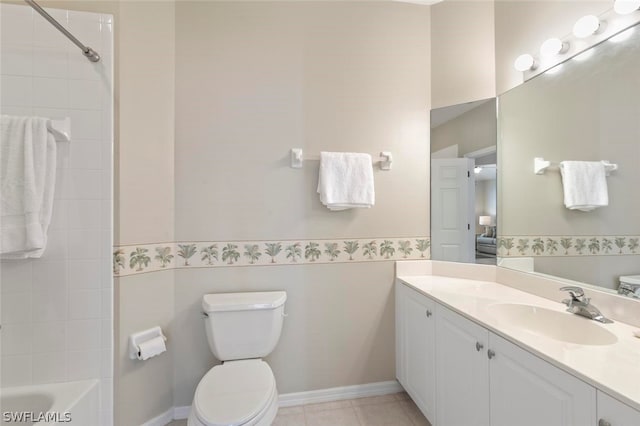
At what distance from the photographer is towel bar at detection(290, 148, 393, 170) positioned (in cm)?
168

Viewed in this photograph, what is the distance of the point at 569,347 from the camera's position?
86cm

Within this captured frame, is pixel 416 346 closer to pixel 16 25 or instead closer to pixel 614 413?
pixel 614 413

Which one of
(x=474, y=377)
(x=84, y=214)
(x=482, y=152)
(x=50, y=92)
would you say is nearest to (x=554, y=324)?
(x=474, y=377)

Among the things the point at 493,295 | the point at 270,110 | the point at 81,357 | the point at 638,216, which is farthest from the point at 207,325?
the point at 638,216

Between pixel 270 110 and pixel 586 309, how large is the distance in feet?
6.03

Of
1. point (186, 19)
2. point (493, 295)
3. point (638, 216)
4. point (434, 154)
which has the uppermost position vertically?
point (186, 19)

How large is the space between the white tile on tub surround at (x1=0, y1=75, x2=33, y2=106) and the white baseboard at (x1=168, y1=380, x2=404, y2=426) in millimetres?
1828

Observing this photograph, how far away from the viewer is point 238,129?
166 cm

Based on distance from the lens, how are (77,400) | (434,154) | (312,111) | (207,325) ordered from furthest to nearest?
(434,154)
(312,111)
(207,325)
(77,400)

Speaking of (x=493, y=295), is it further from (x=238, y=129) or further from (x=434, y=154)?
(x=238, y=129)

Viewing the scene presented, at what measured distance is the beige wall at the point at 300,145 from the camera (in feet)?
5.32

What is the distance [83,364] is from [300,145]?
63.5 inches

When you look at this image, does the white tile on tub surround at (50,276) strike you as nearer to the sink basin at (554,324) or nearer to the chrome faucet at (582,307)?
the sink basin at (554,324)

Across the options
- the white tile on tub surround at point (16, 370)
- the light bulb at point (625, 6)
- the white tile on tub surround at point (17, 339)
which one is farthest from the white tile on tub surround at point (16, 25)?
the light bulb at point (625, 6)
